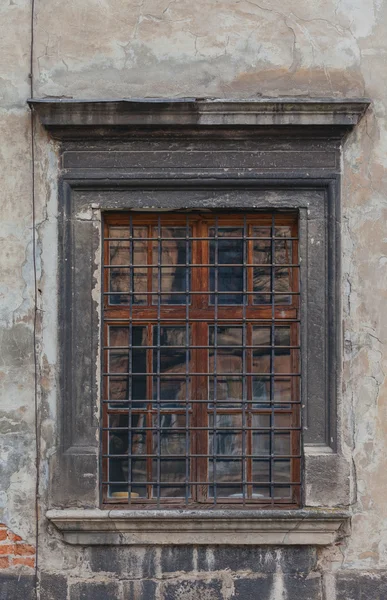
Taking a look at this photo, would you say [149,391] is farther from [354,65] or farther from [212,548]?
[354,65]

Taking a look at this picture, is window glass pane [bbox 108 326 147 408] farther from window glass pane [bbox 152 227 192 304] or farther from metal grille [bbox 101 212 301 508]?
window glass pane [bbox 152 227 192 304]

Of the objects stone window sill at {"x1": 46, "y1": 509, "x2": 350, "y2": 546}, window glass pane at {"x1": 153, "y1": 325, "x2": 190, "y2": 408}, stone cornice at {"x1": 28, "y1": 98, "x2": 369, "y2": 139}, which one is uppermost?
stone cornice at {"x1": 28, "y1": 98, "x2": 369, "y2": 139}

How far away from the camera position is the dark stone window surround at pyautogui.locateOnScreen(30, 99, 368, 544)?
14.8ft

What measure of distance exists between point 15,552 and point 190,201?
7.60 feet

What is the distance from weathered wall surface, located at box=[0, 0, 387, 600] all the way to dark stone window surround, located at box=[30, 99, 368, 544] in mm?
94

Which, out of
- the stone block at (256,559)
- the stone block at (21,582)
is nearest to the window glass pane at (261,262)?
the stone block at (256,559)

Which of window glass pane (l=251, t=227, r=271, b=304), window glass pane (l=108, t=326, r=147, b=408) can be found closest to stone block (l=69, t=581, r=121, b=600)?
window glass pane (l=108, t=326, r=147, b=408)

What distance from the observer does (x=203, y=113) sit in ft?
14.8

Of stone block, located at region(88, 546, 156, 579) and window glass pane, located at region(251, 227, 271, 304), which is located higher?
window glass pane, located at region(251, 227, 271, 304)

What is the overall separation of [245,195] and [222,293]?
0.60 metres

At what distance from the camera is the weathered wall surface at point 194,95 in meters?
4.54

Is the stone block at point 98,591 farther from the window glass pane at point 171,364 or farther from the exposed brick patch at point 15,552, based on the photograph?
the window glass pane at point 171,364

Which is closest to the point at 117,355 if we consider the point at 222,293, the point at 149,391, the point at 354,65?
the point at 149,391

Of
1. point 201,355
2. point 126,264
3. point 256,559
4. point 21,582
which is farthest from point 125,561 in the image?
point 126,264
